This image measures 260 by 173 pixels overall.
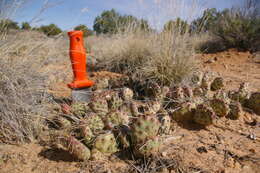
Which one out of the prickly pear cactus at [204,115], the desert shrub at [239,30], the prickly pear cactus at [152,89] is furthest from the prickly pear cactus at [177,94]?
the desert shrub at [239,30]

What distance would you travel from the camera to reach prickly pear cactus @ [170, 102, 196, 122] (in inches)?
58.4

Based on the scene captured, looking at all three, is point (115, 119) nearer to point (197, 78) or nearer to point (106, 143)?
point (106, 143)

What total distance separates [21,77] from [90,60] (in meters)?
3.57

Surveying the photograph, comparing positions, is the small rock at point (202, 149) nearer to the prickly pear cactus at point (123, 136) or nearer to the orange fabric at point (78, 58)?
the prickly pear cactus at point (123, 136)

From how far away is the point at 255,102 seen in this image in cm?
167

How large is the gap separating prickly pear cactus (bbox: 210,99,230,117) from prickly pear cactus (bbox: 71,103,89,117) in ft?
3.19

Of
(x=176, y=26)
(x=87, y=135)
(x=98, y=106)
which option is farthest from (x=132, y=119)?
(x=176, y=26)

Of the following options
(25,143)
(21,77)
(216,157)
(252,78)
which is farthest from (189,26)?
(25,143)

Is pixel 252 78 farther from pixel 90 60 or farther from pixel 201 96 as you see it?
pixel 90 60

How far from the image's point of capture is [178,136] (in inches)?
52.4

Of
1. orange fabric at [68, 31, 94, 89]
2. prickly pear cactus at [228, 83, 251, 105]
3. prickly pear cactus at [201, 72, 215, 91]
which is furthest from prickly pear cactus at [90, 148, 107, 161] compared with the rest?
prickly pear cactus at [201, 72, 215, 91]

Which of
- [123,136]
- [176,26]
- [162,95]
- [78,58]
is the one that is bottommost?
[123,136]

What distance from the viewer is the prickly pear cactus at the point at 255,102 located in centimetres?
165

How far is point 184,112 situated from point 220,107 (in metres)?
0.27
